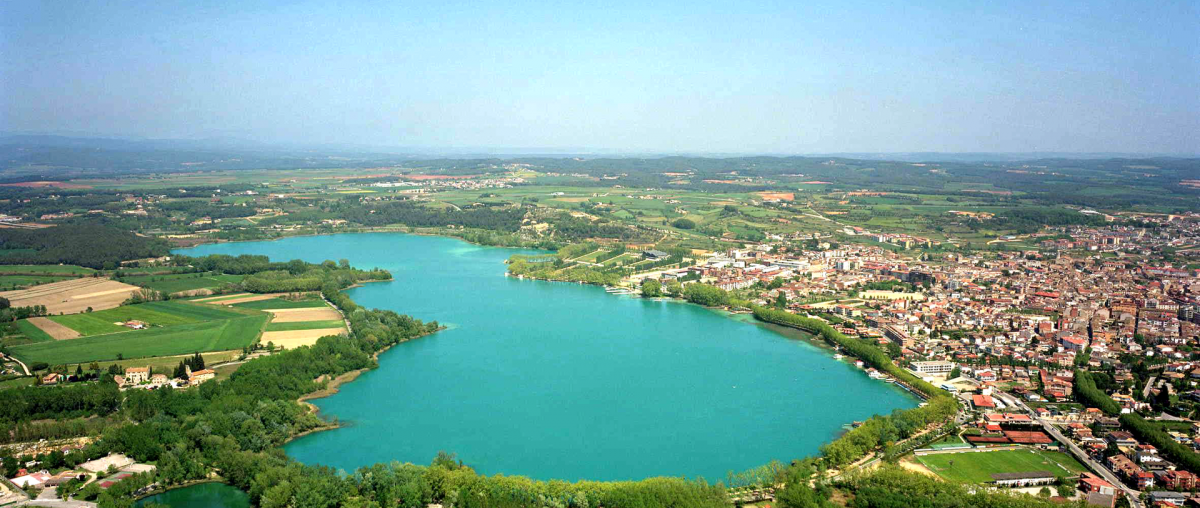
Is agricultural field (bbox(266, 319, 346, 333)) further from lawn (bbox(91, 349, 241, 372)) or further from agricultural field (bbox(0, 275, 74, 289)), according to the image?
agricultural field (bbox(0, 275, 74, 289))

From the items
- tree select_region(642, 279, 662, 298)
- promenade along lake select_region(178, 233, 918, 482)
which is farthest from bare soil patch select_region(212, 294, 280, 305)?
tree select_region(642, 279, 662, 298)

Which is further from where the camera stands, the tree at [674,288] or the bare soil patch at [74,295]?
the tree at [674,288]

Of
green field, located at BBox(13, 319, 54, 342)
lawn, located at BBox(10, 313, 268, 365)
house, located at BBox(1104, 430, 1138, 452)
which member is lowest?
house, located at BBox(1104, 430, 1138, 452)

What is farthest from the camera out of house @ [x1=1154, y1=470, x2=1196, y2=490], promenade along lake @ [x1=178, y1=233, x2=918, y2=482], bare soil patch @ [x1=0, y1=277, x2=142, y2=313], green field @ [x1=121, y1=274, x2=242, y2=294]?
green field @ [x1=121, y1=274, x2=242, y2=294]

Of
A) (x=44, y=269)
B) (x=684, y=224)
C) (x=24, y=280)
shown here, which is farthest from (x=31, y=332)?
(x=684, y=224)

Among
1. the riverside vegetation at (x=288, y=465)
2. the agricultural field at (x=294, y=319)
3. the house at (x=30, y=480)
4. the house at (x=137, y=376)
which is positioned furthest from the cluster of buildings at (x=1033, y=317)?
the house at (x=137, y=376)

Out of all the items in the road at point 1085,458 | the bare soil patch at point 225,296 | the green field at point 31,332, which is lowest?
the road at point 1085,458

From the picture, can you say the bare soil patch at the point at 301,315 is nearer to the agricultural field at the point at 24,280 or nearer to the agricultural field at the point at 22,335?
the agricultural field at the point at 22,335
